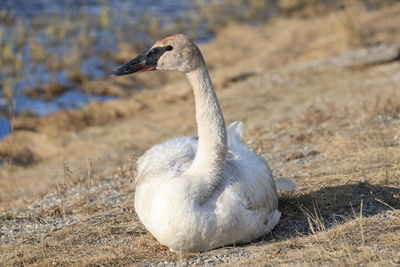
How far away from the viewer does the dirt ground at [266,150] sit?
571 centimetres

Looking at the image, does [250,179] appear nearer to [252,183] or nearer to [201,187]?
[252,183]

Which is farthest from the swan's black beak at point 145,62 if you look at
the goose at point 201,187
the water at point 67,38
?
the water at point 67,38

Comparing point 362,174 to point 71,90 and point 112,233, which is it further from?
point 71,90

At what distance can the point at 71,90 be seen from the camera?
643 inches

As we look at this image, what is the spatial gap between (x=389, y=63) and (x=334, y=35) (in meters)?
3.02

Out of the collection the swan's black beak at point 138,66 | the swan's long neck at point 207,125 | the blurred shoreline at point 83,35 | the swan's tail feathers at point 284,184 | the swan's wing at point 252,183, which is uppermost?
the swan's black beak at point 138,66

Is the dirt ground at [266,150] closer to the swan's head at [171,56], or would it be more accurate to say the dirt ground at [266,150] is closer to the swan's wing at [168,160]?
the swan's wing at [168,160]

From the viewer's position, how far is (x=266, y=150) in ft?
31.3

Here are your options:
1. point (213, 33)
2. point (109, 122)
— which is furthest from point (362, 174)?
point (213, 33)

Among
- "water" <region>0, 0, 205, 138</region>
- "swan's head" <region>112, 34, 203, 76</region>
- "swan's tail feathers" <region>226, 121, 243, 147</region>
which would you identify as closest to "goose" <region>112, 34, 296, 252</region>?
"swan's head" <region>112, 34, 203, 76</region>

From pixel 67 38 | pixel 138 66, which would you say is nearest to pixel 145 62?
pixel 138 66

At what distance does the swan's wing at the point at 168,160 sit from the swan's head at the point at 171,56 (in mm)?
846

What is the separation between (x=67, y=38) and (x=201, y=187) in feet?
50.1

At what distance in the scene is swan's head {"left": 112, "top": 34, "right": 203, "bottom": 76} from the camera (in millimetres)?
5551
